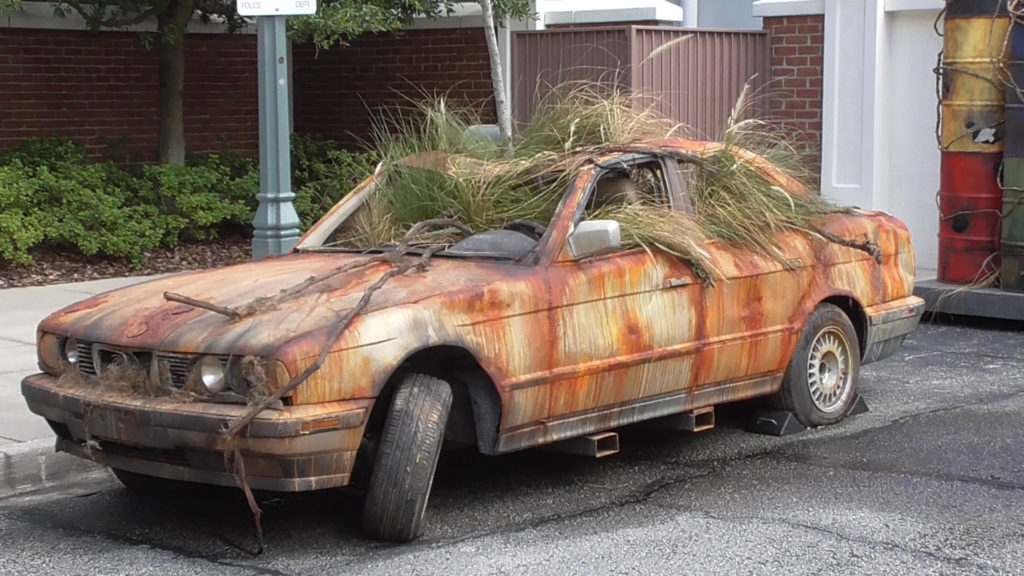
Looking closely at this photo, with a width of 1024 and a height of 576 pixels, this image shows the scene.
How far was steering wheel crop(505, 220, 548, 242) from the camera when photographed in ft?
21.4

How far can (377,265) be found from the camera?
6195mm

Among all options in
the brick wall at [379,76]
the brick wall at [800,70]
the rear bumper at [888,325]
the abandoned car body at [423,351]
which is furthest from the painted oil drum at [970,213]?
the brick wall at [379,76]

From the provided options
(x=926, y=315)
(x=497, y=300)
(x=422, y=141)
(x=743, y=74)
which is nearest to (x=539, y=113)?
(x=422, y=141)

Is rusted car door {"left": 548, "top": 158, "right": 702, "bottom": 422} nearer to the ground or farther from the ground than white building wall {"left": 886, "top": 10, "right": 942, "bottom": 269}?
nearer to the ground

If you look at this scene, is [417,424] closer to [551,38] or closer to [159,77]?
[551,38]

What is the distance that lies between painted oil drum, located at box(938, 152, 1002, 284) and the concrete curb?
6.95m

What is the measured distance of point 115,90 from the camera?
1554 cm

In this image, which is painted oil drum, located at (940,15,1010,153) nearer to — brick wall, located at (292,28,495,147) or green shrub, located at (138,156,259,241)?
brick wall, located at (292,28,495,147)

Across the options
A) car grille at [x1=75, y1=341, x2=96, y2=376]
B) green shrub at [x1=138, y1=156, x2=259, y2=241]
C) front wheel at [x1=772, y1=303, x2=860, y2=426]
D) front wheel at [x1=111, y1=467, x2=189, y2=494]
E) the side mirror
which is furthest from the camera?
green shrub at [x1=138, y1=156, x2=259, y2=241]

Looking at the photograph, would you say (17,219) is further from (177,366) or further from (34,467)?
(177,366)

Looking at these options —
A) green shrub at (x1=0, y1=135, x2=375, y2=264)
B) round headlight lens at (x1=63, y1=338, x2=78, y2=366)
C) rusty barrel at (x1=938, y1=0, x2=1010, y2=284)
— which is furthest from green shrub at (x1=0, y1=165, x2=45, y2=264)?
rusty barrel at (x1=938, y1=0, x2=1010, y2=284)

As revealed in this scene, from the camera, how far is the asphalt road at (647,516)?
538 cm

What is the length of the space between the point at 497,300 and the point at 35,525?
2202mm

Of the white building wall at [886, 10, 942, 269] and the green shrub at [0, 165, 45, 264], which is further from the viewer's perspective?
the white building wall at [886, 10, 942, 269]
